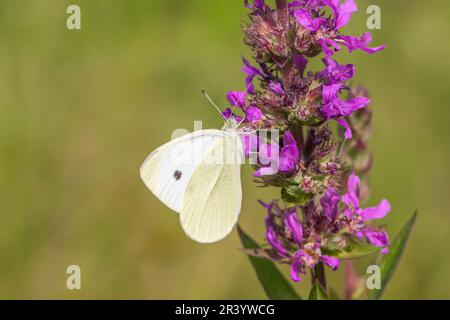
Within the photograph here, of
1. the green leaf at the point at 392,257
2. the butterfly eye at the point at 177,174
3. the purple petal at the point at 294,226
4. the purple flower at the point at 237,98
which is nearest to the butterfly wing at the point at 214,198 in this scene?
the butterfly eye at the point at 177,174

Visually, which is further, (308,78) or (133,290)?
(133,290)

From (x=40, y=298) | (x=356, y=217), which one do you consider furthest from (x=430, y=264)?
(x=40, y=298)

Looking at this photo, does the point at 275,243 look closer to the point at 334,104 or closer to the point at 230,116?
the point at 230,116

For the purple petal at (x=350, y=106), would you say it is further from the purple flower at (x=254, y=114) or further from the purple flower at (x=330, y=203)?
the purple flower at (x=330, y=203)

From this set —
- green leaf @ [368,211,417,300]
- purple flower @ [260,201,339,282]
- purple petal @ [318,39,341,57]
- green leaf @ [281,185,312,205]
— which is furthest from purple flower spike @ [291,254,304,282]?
purple petal @ [318,39,341,57]

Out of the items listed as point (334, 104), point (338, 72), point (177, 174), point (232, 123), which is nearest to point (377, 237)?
point (334, 104)

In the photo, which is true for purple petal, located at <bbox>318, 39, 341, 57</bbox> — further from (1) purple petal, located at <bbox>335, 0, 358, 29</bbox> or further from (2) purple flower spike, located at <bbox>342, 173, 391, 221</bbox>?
(2) purple flower spike, located at <bbox>342, 173, 391, 221</bbox>

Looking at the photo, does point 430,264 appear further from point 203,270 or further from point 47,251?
point 47,251
